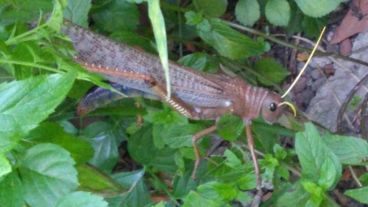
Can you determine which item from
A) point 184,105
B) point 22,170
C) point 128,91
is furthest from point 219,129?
point 22,170

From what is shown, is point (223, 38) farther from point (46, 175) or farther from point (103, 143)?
point (46, 175)

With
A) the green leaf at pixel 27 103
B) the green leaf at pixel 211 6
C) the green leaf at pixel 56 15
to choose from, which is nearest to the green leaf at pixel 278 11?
the green leaf at pixel 211 6

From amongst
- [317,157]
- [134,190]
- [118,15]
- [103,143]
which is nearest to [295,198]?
[317,157]

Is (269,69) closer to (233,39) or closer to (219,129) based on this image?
(233,39)

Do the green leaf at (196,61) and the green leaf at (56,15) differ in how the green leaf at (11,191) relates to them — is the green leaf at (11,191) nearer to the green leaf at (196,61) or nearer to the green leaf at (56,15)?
the green leaf at (56,15)

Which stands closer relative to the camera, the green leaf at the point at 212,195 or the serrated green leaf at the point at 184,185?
the green leaf at the point at 212,195

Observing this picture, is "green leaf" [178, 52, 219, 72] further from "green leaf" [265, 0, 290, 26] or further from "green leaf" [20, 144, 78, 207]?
"green leaf" [20, 144, 78, 207]
